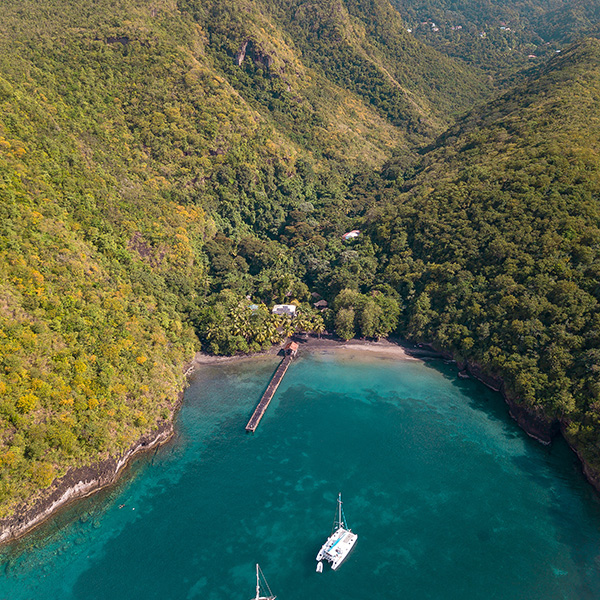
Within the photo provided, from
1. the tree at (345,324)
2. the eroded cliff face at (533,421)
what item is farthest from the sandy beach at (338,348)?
the eroded cliff face at (533,421)

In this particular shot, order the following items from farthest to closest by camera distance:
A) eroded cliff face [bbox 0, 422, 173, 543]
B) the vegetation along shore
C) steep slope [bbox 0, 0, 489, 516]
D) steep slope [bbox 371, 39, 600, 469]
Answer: steep slope [bbox 371, 39, 600, 469], the vegetation along shore, steep slope [bbox 0, 0, 489, 516], eroded cliff face [bbox 0, 422, 173, 543]

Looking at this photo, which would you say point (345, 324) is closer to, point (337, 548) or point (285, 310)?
point (285, 310)

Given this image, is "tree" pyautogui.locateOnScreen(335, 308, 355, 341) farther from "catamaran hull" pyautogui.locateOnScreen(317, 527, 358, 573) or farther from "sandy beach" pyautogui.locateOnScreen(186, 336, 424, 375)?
"catamaran hull" pyautogui.locateOnScreen(317, 527, 358, 573)

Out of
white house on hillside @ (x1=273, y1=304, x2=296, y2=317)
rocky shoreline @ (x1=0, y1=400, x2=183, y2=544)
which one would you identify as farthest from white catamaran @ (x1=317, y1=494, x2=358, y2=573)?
white house on hillside @ (x1=273, y1=304, x2=296, y2=317)

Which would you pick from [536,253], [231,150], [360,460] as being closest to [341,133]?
[231,150]

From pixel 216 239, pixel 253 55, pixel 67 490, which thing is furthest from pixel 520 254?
pixel 253 55

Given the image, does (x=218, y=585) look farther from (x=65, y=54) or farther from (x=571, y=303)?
(x=65, y=54)

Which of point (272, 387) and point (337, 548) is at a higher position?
point (272, 387)
